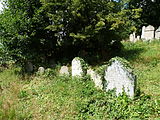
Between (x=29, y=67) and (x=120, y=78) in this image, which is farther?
(x=29, y=67)

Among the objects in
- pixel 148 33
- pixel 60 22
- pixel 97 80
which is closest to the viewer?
pixel 97 80

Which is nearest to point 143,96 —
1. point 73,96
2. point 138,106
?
point 138,106

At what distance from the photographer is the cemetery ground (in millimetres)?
4852

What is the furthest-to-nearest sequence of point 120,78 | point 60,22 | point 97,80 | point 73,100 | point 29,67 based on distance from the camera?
point 60,22 < point 29,67 < point 97,80 < point 73,100 < point 120,78

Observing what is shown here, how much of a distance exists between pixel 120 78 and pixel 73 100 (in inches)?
66.7

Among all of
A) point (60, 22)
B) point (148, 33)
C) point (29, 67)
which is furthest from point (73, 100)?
point (148, 33)

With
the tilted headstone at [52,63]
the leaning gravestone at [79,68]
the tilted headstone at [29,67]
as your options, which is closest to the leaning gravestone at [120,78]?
the leaning gravestone at [79,68]

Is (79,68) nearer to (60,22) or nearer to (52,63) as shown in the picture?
(60,22)

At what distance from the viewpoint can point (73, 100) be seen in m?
5.79

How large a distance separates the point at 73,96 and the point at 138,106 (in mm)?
2197

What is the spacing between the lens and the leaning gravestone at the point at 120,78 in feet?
17.6

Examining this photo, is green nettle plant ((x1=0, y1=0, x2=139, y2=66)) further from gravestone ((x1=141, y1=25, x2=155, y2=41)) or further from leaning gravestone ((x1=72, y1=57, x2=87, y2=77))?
gravestone ((x1=141, y1=25, x2=155, y2=41))

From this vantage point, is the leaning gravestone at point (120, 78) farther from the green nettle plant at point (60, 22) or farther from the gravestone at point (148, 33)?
the gravestone at point (148, 33)

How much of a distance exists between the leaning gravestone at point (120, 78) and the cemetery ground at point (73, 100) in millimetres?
253
